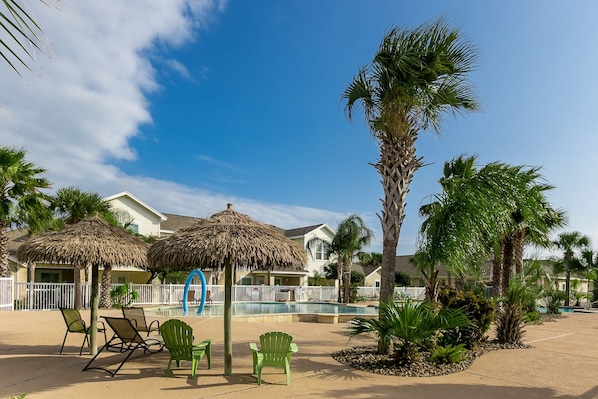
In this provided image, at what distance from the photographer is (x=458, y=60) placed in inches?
407

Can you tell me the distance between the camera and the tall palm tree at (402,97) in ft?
32.1

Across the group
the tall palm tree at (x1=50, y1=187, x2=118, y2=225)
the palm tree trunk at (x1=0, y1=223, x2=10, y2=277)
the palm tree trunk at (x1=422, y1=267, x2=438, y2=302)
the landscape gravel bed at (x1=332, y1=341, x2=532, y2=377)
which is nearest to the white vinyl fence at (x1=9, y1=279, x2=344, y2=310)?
the palm tree trunk at (x1=0, y1=223, x2=10, y2=277)

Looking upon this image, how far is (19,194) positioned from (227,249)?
53.0 feet

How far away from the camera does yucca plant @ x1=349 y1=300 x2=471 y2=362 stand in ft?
27.4

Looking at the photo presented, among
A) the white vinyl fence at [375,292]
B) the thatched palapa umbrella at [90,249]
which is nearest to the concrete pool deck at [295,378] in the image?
the thatched palapa umbrella at [90,249]

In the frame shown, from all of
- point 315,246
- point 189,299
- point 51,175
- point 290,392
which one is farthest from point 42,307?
point 315,246

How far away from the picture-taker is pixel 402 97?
10.0 meters

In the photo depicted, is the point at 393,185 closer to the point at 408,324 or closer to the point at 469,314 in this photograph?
the point at 408,324

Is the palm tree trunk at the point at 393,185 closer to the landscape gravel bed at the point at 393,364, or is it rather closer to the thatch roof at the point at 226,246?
the landscape gravel bed at the point at 393,364

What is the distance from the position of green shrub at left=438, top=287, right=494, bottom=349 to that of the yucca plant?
1307 millimetres

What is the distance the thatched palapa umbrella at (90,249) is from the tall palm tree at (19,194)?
431 inches

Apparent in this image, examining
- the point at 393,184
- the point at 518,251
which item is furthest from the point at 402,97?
the point at 518,251

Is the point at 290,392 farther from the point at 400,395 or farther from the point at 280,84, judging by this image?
the point at 280,84

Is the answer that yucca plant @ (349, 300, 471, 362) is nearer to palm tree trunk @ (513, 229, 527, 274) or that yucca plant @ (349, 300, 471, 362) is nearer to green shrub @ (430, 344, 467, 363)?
green shrub @ (430, 344, 467, 363)
